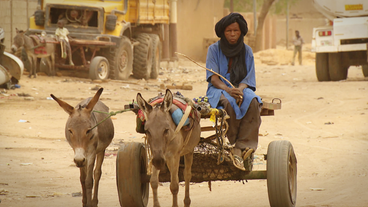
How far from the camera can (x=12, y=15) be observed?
19.7 m

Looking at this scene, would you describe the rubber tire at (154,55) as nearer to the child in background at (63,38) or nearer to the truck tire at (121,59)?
the truck tire at (121,59)

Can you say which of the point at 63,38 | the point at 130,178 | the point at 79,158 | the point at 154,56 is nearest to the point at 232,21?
the point at 130,178

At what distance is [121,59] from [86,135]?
13.7 m

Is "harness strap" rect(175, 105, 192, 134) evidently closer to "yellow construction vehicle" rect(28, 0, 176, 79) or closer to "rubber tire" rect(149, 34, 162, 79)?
"yellow construction vehicle" rect(28, 0, 176, 79)

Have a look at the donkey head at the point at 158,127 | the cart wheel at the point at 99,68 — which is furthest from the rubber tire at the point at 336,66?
the donkey head at the point at 158,127

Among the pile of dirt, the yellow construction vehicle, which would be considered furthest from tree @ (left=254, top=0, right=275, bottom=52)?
the yellow construction vehicle

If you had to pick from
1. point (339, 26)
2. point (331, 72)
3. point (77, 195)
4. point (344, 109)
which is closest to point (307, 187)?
point (77, 195)

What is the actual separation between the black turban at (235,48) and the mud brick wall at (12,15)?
1578 centimetres

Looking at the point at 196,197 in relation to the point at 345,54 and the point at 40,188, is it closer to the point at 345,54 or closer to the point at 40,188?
the point at 40,188

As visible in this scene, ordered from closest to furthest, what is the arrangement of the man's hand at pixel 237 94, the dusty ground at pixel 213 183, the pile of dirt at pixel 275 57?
1. the man's hand at pixel 237 94
2. the dusty ground at pixel 213 183
3. the pile of dirt at pixel 275 57

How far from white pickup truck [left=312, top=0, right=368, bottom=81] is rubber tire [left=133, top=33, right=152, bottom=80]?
5.82 metres

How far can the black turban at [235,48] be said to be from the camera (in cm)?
522

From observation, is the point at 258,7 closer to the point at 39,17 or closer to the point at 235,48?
the point at 39,17

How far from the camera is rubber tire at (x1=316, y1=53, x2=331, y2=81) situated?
17.8m
